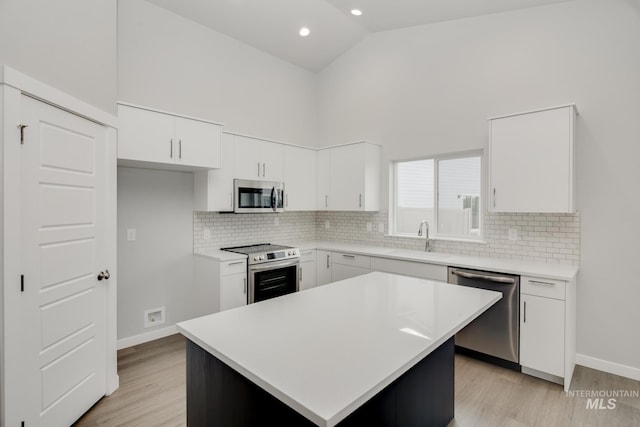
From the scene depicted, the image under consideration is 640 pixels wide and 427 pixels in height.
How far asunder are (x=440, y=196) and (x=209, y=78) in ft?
10.4

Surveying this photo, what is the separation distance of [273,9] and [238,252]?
111 inches

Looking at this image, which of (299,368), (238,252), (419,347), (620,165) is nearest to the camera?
(299,368)

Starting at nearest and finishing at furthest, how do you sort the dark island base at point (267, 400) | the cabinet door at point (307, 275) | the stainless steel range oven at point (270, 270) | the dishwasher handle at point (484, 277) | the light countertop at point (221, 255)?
the dark island base at point (267, 400) → the dishwasher handle at point (484, 277) → the light countertop at point (221, 255) → the stainless steel range oven at point (270, 270) → the cabinet door at point (307, 275)

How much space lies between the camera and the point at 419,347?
1.33 m

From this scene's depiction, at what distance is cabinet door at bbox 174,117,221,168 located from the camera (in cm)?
323

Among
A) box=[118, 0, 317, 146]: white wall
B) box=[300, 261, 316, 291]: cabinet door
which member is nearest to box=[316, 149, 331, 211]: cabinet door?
box=[118, 0, 317, 146]: white wall

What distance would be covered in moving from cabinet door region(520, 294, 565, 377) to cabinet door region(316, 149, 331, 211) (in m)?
2.69

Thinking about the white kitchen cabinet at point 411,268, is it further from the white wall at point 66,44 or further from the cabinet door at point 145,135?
the white wall at point 66,44

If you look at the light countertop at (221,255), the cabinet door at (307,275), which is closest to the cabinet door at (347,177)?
the cabinet door at (307,275)

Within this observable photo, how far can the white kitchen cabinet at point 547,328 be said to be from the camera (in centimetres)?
264

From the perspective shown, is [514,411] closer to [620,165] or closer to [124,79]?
[620,165]

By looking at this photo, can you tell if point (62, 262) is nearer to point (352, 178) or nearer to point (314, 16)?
point (352, 178)

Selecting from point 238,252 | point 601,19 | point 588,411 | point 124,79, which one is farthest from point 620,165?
point 124,79

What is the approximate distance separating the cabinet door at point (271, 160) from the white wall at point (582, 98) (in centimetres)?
173
